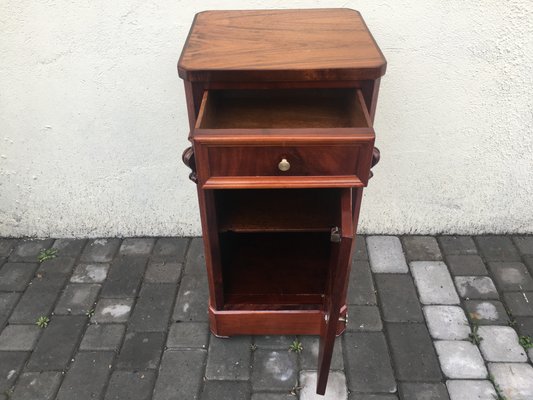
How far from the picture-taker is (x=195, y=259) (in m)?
2.44

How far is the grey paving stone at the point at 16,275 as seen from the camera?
2.30m

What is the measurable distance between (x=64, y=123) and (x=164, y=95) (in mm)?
522

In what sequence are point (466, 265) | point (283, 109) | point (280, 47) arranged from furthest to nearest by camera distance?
point (466, 265)
point (283, 109)
point (280, 47)

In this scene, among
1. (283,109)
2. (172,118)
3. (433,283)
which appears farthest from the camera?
(433,283)

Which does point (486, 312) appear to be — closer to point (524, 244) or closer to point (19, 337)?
point (524, 244)

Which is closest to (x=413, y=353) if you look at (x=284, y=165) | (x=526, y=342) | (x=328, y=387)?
(x=328, y=387)

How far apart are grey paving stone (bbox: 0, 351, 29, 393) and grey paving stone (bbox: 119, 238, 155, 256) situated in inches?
27.6

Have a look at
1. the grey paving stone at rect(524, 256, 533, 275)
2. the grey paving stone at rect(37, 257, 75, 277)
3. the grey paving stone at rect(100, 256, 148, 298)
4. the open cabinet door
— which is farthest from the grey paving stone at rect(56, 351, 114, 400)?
the grey paving stone at rect(524, 256, 533, 275)

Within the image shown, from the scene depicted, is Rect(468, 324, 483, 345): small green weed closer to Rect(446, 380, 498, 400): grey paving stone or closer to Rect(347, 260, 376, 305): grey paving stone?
Rect(446, 380, 498, 400): grey paving stone

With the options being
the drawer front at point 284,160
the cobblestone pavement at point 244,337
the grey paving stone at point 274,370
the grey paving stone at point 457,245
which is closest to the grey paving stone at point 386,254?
the cobblestone pavement at point 244,337

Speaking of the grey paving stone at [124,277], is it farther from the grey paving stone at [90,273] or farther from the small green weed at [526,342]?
the small green weed at [526,342]

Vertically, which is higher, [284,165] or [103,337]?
[284,165]

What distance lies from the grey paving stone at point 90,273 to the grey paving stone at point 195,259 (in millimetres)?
424

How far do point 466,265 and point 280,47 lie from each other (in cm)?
158
